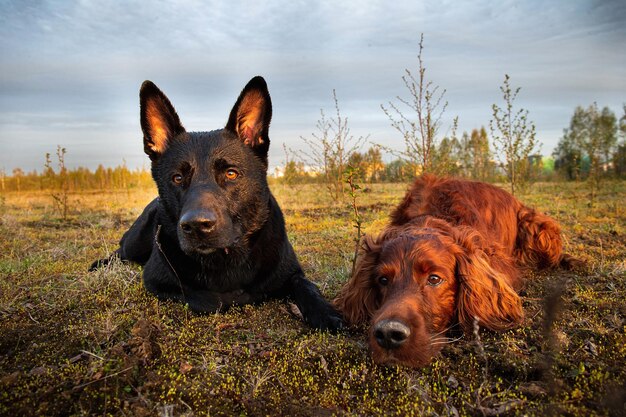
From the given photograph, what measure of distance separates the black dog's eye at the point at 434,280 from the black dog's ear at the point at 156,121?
2397 millimetres

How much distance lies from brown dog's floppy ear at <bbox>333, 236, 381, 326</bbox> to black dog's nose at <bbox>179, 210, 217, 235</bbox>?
1.11 m

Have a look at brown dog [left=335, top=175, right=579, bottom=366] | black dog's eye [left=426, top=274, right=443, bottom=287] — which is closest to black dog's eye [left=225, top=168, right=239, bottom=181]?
brown dog [left=335, top=175, right=579, bottom=366]

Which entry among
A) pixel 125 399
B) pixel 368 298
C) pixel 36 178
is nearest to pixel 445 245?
pixel 368 298

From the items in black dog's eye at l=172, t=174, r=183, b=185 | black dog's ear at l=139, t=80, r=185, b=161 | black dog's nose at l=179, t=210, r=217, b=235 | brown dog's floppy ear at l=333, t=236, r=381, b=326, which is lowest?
brown dog's floppy ear at l=333, t=236, r=381, b=326

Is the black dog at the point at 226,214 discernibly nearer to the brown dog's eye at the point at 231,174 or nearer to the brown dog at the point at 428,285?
the brown dog's eye at the point at 231,174

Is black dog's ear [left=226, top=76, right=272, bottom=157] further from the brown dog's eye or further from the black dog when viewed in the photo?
the brown dog's eye

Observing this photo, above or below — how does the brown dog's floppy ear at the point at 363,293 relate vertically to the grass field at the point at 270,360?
above

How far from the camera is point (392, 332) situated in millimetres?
2338

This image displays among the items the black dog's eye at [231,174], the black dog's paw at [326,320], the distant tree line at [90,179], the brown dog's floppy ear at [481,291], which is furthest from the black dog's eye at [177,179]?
the distant tree line at [90,179]

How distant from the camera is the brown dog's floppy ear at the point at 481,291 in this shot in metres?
2.96

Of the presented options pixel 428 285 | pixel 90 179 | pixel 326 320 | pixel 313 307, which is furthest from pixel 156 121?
pixel 90 179

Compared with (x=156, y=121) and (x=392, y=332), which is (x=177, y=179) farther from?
(x=392, y=332)

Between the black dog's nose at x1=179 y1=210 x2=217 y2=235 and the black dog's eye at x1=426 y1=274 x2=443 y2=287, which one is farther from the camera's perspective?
the black dog's nose at x1=179 y1=210 x2=217 y2=235

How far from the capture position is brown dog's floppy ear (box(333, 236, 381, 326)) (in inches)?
124
